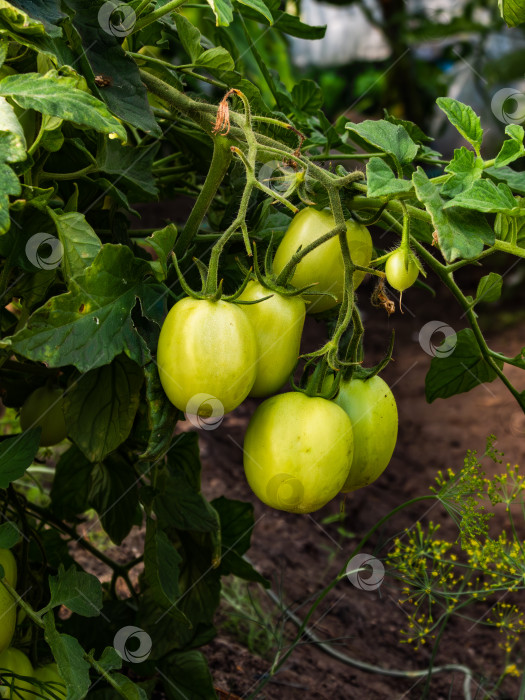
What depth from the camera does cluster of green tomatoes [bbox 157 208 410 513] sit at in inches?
18.0

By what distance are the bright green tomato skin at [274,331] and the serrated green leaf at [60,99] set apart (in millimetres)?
135

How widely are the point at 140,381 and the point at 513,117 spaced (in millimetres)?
338

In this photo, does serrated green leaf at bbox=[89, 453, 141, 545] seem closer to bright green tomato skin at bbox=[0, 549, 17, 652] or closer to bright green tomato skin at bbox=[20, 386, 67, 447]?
bright green tomato skin at bbox=[20, 386, 67, 447]

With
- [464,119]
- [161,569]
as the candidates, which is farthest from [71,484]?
[464,119]

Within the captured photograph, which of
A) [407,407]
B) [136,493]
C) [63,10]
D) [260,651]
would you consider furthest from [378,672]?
[407,407]

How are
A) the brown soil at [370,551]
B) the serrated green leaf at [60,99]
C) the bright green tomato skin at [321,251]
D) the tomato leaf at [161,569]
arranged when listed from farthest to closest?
1. the brown soil at [370,551]
2. the tomato leaf at [161,569]
3. the bright green tomato skin at [321,251]
4. the serrated green leaf at [60,99]

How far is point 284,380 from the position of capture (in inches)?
20.2

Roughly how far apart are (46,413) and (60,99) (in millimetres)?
358

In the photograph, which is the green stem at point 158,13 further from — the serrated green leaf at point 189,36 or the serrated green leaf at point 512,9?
the serrated green leaf at point 512,9

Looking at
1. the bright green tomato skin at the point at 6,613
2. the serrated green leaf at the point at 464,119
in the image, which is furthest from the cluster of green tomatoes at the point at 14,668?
the serrated green leaf at the point at 464,119

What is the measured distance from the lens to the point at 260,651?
1.07 meters

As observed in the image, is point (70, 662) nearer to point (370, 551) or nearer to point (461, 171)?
Result: point (461, 171)

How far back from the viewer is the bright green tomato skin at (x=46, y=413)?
28.1 inches

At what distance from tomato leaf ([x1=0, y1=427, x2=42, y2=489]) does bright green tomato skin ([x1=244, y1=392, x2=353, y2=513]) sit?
0.17 m
